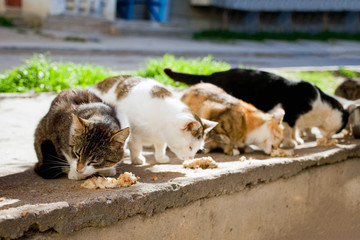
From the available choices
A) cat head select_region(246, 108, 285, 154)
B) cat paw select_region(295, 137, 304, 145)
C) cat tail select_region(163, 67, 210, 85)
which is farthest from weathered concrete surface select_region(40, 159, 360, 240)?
Result: cat tail select_region(163, 67, 210, 85)

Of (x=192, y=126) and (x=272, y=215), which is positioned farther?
(x=272, y=215)

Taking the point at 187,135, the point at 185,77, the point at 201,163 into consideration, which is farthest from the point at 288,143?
the point at 187,135

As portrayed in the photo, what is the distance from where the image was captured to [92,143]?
344 cm

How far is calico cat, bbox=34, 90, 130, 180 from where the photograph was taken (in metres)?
3.45

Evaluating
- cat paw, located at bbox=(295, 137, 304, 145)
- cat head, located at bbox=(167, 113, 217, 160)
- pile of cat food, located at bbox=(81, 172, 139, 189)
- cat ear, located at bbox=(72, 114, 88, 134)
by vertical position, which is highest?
cat ear, located at bbox=(72, 114, 88, 134)

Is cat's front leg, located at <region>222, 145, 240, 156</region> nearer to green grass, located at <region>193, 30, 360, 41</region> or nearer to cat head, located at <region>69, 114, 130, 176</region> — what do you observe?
→ cat head, located at <region>69, 114, 130, 176</region>

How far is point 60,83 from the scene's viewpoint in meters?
7.10

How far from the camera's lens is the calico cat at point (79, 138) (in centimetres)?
345

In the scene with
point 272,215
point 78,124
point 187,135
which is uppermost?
point 78,124

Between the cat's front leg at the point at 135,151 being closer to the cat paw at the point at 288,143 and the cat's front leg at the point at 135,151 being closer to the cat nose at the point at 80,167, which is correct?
the cat nose at the point at 80,167

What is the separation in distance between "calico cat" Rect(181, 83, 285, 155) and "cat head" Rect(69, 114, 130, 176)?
157 cm

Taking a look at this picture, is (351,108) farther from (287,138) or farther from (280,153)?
(280,153)

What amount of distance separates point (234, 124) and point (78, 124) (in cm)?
198

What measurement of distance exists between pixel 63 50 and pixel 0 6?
15.7ft
